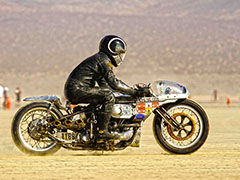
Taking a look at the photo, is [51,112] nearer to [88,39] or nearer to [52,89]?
[52,89]

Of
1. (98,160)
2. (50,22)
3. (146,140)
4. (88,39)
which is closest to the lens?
(98,160)

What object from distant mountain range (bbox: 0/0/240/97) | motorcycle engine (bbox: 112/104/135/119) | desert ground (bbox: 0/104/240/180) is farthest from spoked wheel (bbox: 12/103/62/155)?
distant mountain range (bbox: 0/0/240/97)

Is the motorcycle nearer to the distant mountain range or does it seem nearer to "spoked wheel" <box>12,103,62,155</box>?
"spoked wheel" <box>12,103,62,155</box>

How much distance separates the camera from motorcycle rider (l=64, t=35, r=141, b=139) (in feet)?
27.4

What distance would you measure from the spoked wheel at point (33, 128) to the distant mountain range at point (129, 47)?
183ft

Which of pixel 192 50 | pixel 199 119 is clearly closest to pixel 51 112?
pixel 199 119

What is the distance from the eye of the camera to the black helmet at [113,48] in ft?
28.1

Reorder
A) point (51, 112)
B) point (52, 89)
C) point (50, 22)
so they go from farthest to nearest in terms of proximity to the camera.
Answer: point (50, 22)
point (52, 89)
point (51, 112)

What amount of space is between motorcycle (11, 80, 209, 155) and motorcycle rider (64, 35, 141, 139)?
0.14 meters

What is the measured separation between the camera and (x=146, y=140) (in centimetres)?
1240

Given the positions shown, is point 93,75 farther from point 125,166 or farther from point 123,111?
point 125,166

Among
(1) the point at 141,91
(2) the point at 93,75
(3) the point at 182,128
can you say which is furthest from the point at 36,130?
(3) the point at 182,128

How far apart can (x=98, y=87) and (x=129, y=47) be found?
79.1 meters

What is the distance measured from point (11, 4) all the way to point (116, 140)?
129759mm
